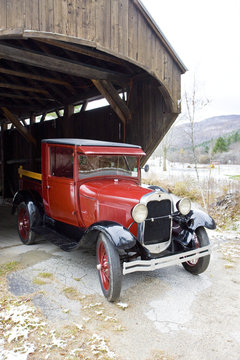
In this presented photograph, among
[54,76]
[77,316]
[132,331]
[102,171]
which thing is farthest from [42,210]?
[54,76]

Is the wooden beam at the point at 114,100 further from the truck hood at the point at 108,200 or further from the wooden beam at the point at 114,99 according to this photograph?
the truck hood at the point at 108,200

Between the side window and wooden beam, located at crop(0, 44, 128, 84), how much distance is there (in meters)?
2.03

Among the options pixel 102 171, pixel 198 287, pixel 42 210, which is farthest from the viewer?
pixel 42 210

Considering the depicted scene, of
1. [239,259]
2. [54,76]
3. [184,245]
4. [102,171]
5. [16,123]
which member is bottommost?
[239,259]

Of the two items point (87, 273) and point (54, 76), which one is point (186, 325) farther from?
point (54, 76)

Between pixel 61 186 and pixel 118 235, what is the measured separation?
63.5 inches

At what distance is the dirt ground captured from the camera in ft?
7.39

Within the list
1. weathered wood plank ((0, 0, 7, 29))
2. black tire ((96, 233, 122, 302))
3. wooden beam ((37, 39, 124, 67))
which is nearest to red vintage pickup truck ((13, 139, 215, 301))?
black tire ((96, 233, 122, 302))

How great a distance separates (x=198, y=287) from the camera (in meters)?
3.43

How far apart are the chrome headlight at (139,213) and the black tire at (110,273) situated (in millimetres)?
414

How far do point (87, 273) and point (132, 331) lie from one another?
139 centimetres

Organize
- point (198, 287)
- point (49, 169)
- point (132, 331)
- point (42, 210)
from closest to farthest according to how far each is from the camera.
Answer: point (132, 331), point (198, 287), point (49, 169), point (42, 210)

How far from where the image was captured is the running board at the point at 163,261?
286cm

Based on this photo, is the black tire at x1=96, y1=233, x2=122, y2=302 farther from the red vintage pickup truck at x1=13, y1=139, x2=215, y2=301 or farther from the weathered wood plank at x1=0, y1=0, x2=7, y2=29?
the weathered wood plank at x1=0, y1=0, x2=7, y2=29
